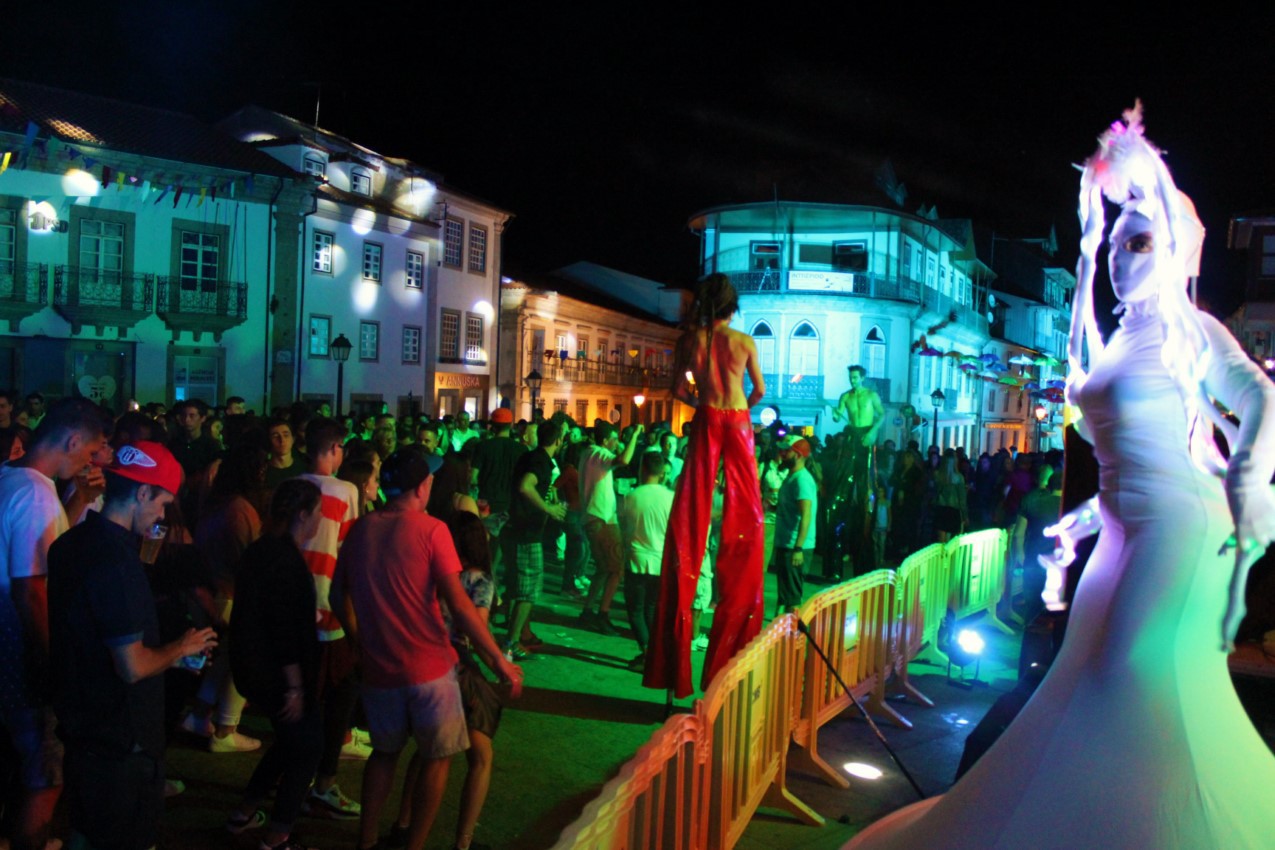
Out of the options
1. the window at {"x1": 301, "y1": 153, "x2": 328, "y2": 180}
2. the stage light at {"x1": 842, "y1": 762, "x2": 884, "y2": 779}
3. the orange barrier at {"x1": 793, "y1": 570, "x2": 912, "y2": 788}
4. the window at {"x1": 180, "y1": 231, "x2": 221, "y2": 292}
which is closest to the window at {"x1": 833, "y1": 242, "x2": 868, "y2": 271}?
the window at {"x1": 301, "y1": 153, "x2": 328, "y2": 180}

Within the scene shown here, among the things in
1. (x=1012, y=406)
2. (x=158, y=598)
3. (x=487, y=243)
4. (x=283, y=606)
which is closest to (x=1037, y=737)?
(x=283, y=606)

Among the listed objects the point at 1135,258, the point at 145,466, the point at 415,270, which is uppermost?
the point at 415,270

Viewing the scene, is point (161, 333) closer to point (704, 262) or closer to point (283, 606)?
point (704, 262)

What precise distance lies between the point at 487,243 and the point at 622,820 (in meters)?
37.7

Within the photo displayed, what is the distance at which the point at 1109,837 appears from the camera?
10.0 ft

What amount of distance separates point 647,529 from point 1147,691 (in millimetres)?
5448

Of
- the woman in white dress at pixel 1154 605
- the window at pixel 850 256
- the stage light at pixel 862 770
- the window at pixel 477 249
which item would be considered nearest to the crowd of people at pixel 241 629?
the woman in white dress at pixel 1154 605

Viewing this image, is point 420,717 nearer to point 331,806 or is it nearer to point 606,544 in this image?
point 331,806

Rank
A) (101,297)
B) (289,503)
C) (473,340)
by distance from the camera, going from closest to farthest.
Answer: (289,503)
(101,297)
(473,340)

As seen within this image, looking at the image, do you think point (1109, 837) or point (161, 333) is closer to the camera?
point (1109, 837)

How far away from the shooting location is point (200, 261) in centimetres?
2864

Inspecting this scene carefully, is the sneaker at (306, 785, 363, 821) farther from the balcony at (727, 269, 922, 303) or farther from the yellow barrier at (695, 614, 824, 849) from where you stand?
the balcony at (727, 269, 922, 303)

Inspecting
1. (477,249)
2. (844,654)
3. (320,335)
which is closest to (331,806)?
(844,654)

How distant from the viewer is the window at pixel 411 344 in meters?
35.2
